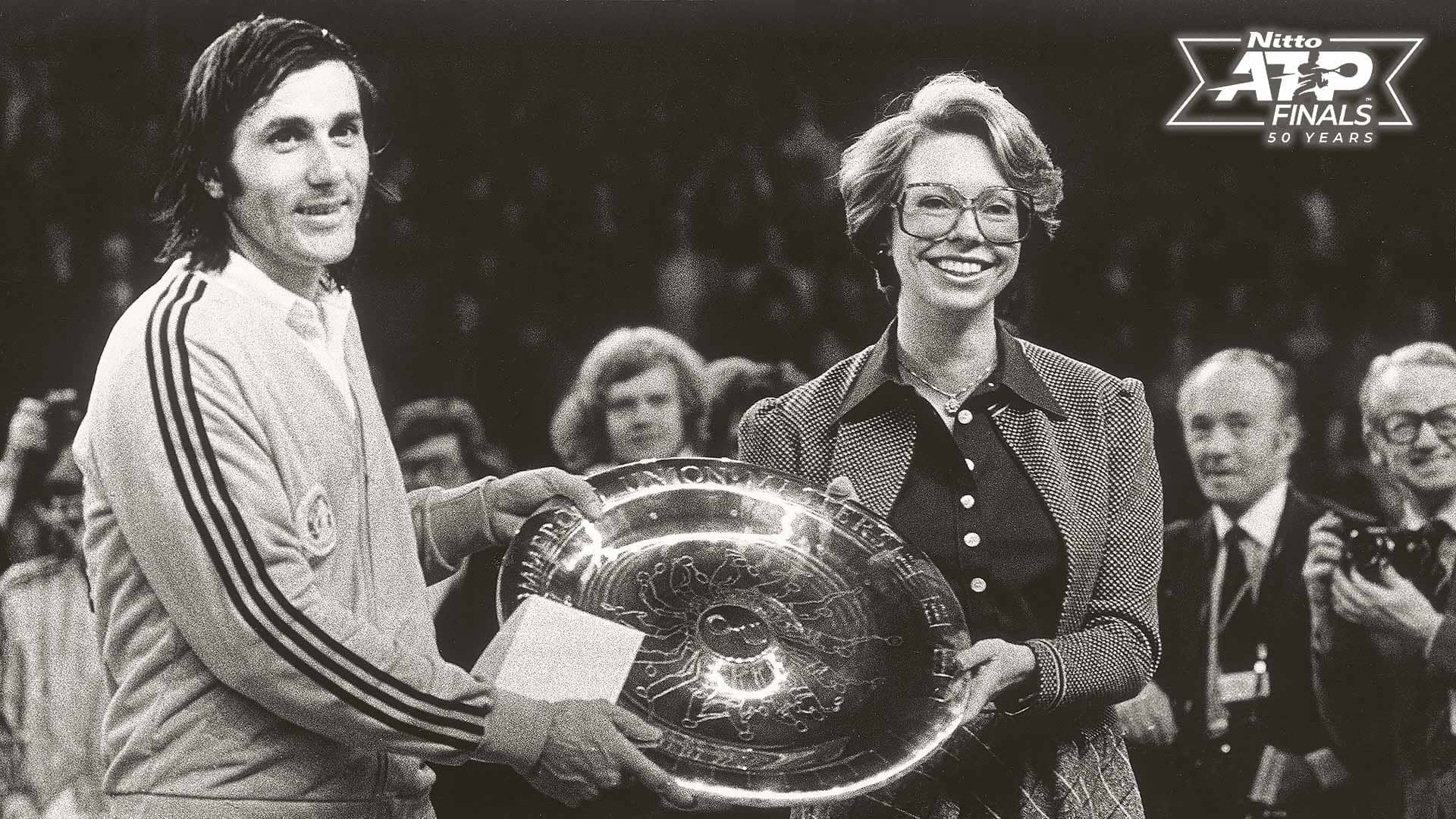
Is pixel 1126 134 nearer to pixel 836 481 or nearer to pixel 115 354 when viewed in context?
pixel 836 481

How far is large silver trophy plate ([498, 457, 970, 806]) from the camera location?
2.24 metres

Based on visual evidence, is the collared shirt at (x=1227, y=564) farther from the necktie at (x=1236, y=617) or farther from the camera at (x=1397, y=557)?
the camera at (x=1397, y=557)

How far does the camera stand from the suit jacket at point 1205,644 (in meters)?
2.52

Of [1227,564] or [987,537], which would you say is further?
[1227,564]

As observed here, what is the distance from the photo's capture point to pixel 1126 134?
8.46 ft

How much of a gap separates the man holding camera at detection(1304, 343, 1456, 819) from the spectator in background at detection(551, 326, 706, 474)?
44.9 inches

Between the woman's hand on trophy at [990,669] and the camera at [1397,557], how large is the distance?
0.72 meters

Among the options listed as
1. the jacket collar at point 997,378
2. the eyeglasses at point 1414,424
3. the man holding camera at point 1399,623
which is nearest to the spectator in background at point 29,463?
the jacket collar at point 997,378

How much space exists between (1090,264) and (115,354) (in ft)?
5.26

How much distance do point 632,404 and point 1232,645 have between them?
3.73ft

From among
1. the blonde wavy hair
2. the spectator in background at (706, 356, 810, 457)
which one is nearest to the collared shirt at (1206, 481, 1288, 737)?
the blonde wavy hair

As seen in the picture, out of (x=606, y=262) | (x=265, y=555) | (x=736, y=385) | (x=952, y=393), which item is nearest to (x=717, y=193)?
(x=606, y=262)

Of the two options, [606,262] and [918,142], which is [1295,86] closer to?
[918,142]

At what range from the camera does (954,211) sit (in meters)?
2.38
